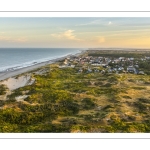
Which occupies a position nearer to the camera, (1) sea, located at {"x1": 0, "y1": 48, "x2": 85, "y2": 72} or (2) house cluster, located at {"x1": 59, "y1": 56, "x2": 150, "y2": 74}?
(2) house cluster, located at {"x1": 59, "y1": 56, "x2": 150, "y2": 74}

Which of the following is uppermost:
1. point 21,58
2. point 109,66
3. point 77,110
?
point 21,58

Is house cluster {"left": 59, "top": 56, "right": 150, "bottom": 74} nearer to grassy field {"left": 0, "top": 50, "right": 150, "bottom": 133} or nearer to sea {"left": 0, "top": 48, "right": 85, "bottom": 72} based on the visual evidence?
sea {"left": 0, "top": 48, "right": 85, "bottom": 72}

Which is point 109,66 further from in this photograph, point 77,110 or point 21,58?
point 21,58

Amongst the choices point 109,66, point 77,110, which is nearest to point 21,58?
point 109,66

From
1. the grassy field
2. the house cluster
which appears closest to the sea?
the house cluster

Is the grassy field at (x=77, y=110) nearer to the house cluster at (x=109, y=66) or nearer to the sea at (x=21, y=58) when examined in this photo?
the house cluster at (x=109, y=66)
